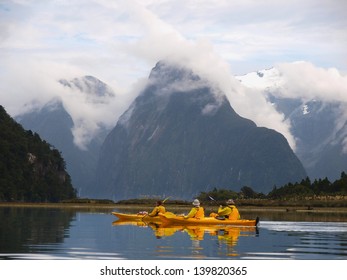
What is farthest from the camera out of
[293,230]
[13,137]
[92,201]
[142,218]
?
[13,137]

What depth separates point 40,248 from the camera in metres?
37.8

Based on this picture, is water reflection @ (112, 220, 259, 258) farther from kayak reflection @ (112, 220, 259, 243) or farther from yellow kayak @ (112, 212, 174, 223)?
yellow kayak @ (112, 212, 174, 223)

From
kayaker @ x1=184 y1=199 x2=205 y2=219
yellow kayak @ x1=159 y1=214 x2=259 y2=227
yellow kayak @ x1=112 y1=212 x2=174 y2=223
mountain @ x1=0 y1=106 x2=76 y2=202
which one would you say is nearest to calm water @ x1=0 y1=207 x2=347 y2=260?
yellow kayak @ x1=159 y1=214 x2=259 y2=227

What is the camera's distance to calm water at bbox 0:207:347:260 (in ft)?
117

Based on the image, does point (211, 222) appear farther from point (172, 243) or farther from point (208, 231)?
point (172, 243)

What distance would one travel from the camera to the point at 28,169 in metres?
155

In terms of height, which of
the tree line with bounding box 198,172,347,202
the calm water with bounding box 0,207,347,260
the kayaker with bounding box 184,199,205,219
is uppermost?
the tree line with bounding box 198,172,347,202

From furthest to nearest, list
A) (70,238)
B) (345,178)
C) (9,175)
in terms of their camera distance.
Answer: (9,175), (345,178), (70,238)

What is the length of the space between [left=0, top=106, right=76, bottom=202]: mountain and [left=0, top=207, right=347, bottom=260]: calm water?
295 ft

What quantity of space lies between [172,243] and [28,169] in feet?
381

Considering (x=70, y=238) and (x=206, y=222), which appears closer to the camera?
(x=70, y=238)

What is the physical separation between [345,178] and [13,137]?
211ft
